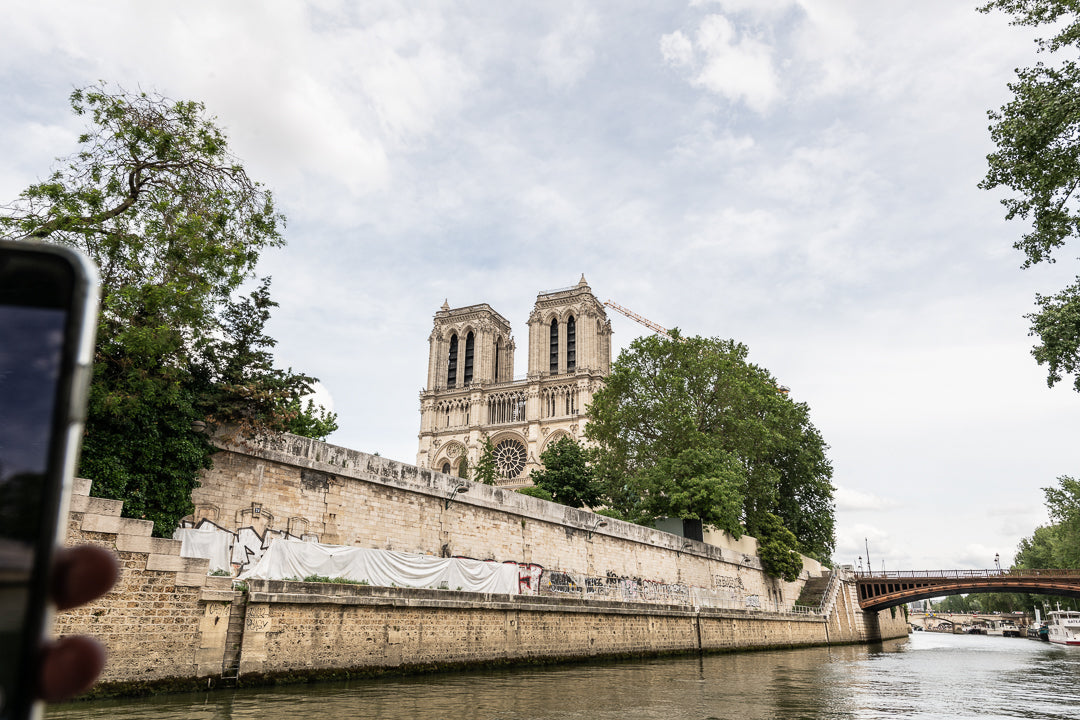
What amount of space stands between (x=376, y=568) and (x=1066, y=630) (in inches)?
1915

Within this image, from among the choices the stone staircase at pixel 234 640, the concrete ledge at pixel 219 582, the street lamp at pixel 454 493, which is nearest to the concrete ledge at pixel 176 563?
the concrete ledge at pixel 219 582

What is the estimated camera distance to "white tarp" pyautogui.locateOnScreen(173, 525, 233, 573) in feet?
38.7

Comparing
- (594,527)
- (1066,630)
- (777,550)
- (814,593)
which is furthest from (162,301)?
(1066,630)

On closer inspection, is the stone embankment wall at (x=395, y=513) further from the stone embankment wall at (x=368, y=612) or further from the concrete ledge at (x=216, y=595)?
the concrete ledge at (x=216, y=595)

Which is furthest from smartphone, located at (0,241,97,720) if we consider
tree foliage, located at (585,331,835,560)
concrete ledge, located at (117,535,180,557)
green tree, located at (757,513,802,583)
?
green tree, located at (757,513,802,583)

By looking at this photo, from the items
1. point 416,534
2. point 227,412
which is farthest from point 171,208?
point 416,534

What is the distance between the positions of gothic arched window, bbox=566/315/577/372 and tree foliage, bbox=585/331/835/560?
3417 centimetres

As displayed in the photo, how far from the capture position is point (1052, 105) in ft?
38.5

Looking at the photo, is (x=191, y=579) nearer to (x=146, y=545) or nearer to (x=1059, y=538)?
(x=146, y=545)

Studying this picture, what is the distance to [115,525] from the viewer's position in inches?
366

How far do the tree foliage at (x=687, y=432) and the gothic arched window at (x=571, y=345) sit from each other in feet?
112

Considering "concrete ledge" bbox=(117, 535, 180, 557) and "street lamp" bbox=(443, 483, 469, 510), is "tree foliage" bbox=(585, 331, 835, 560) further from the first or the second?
"concrete ledge" bbox=(117, 535, 180, 557)

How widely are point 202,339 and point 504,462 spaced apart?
57.8m

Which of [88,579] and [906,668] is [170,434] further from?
[906,668]
